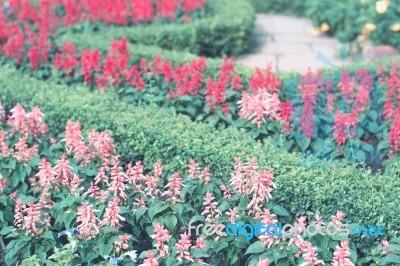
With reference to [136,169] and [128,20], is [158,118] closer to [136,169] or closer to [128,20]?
[136,169]

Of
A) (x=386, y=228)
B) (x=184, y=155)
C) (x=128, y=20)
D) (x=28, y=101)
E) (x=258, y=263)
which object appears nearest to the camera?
(x=258, y=263)

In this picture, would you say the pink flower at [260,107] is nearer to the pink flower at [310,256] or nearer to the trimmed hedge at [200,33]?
the pink flower at [310,256]

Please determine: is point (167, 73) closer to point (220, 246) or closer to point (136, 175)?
point (136, 175)

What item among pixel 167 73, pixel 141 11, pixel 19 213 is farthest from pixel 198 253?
pixel 141 11

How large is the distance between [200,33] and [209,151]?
376 centimetres

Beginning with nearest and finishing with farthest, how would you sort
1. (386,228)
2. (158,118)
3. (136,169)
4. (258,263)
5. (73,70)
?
(258,263), (386,228), (136,169), (158,118), (73,70)

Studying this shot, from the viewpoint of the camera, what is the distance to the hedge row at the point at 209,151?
4059 millimetres

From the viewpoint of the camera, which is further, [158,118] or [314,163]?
[158,118]

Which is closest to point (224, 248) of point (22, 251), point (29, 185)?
point (22, 251)

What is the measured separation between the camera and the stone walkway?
814 centimetres

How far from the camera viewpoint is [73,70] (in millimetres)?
6410

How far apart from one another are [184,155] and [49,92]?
1611mm

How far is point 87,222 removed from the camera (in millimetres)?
3908

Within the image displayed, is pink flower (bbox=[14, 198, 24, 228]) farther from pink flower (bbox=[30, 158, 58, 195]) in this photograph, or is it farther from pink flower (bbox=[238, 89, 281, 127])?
pink flower (bbox=[238, 89, 281, 127])
